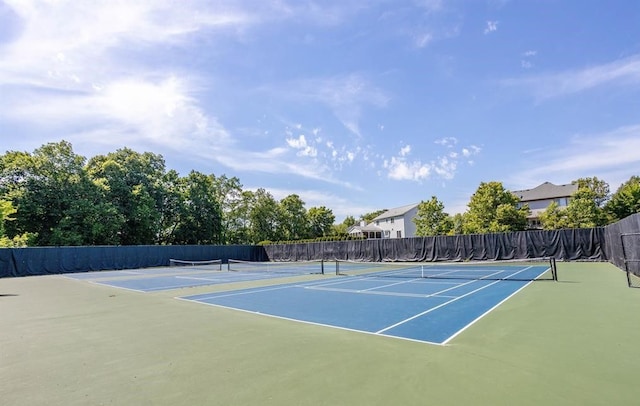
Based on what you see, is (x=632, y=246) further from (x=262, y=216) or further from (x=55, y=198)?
(x=262, y=216)

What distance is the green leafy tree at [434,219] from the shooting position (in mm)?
40250

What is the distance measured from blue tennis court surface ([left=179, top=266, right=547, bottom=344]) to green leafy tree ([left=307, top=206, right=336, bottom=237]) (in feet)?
141

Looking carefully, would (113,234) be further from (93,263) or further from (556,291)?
(556,291)

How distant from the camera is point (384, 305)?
8102 mm

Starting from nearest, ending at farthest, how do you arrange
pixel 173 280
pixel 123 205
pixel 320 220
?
pixel 173 280 < pixel 123 205 < pixel 320 220

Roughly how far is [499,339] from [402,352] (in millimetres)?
1538

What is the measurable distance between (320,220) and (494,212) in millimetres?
27053

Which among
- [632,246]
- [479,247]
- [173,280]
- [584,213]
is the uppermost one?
[584,213]

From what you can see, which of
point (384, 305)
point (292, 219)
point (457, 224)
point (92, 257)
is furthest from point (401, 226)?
point (384, 305)

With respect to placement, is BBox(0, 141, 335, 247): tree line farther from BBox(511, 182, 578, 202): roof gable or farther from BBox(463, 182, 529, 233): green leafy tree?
BBox(511, 182, 578, 202): roof gable

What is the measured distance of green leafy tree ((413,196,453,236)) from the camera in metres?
40.2

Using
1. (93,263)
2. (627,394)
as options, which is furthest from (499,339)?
(93,263)

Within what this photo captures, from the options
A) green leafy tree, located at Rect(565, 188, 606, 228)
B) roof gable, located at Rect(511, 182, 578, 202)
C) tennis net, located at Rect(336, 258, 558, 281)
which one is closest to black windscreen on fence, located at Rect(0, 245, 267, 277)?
tennis net, located at Rect(336, 258, 558, 281)

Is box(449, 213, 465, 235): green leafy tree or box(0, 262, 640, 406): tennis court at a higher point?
box(449, 213, 465, 235): green leafy tree
